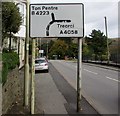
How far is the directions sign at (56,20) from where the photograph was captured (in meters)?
9.56

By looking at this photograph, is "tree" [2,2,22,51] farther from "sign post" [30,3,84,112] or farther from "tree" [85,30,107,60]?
"tree" [85,30,107,60]

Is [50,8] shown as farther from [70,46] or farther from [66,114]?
[70,46]

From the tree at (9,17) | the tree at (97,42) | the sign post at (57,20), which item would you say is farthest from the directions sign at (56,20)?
the tree at (97,42)

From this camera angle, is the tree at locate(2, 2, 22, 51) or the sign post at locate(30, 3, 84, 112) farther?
the tree at locate(2, 2, 22, 51)

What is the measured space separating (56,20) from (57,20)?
0.10ft

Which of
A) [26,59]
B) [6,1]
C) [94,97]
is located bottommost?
[94,97]

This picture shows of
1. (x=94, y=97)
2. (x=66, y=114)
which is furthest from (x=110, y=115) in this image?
(x=94, y=97)

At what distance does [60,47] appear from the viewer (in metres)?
126

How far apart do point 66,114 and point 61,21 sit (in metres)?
2.62

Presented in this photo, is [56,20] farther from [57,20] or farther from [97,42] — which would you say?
[97,42]

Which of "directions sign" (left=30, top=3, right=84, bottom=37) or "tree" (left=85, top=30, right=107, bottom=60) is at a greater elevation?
"tree" (left=85, top=30, right=107, bottom=60)

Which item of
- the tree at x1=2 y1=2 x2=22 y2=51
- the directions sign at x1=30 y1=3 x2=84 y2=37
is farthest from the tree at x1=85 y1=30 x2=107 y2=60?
the directions sign at x1=30 y1=3 x2=84 y2=37

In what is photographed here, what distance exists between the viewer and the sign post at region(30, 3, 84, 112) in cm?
956

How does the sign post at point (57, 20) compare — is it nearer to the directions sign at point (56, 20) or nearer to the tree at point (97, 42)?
the directions sign at point (56, 20)
